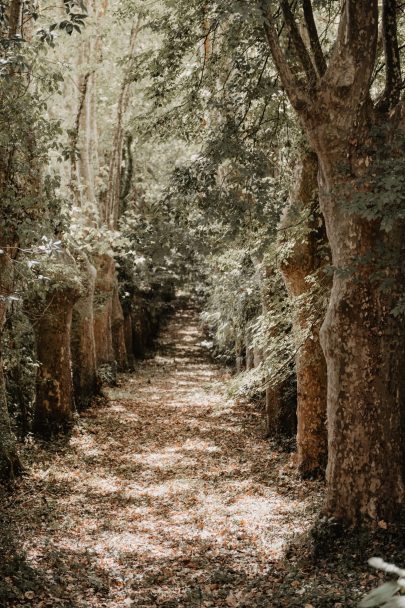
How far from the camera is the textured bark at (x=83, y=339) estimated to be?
16.2 metres

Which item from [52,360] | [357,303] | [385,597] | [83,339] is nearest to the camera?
[385,597]

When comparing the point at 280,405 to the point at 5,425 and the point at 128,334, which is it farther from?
the point at 128,334

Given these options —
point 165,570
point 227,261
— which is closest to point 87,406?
point 227,261

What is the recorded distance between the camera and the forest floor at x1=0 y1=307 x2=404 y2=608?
604 cm

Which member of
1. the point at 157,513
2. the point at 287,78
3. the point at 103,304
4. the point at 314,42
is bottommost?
the point at 157,513

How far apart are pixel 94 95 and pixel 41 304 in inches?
333

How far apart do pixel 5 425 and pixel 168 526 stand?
9.81ft

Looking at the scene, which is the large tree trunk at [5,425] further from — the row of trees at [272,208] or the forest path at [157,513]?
the forest path at [157,513]

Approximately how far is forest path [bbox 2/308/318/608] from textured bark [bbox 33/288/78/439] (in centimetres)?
81

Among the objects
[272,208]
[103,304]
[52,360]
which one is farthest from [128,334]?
[272,208]

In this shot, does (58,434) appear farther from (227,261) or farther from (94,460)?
(227,261)

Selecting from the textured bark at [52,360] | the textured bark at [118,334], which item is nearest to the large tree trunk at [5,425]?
the textured bark at [52,360]

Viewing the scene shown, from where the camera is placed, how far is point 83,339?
1633 centimetres

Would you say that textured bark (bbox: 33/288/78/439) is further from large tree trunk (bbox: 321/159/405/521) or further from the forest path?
large tree trunk (bbox: 321/159/405/521)
